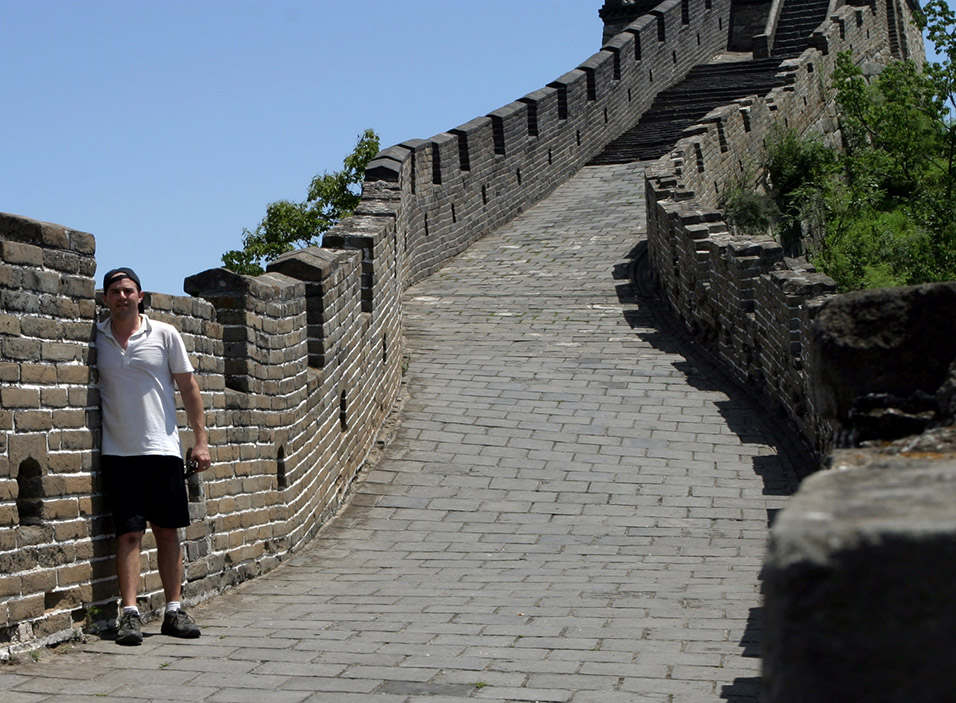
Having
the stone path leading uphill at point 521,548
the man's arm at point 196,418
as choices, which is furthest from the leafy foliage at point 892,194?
the man's arm at point 196,418

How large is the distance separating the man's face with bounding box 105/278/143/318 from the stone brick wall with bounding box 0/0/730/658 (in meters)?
0.11

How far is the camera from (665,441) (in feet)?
33.8

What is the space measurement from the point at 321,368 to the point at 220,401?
1805 mm

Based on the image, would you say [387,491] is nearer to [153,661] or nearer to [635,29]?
[153,661]

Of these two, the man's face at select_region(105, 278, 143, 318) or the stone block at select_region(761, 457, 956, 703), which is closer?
the stone block at select_region(761, 457, 956, 703)

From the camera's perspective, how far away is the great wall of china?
2.62 metres

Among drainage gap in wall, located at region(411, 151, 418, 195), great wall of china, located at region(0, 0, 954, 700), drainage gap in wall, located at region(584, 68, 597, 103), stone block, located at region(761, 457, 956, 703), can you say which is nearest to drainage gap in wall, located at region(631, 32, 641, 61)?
drainage gap in wall, located at region(584, 68, 597, 103)

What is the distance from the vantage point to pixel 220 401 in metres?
7.05

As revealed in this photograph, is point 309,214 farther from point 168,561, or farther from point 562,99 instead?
point 168,561

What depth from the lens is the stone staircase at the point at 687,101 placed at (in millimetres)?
23094

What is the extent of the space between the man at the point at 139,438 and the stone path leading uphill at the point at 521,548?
0.29 meters

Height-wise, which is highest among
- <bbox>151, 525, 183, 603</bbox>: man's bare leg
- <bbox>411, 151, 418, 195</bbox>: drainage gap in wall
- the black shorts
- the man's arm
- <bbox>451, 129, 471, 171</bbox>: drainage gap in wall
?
<bbox>451, 129, 471, 171</bbox>: drainage gap in wall

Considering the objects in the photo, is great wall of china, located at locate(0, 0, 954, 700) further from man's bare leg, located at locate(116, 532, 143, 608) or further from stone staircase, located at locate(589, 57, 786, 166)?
stone staircase, located at locate(589, 57, 786, 166)

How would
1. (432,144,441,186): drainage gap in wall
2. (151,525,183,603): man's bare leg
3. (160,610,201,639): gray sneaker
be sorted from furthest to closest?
(432,144,441,186): drainage gap in wall, (151,525,183,603): man's bare leg, (160,610,201,639): gray sneaker
